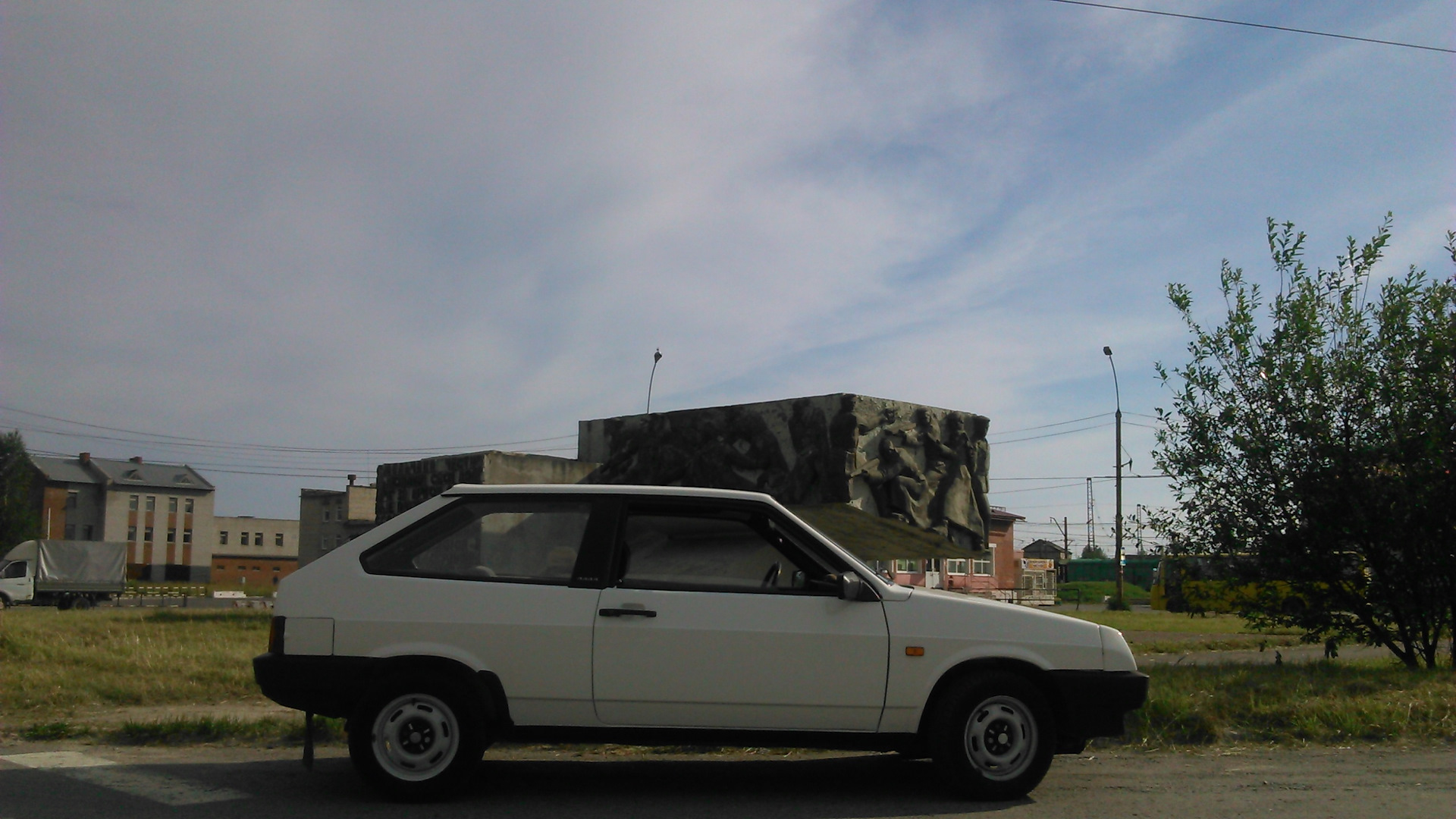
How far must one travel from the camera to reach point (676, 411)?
63.4 feet

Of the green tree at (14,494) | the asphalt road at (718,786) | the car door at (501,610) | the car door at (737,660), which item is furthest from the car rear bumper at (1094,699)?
the green tree at (14,494)

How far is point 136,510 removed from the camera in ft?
272

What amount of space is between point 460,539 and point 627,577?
913 mm

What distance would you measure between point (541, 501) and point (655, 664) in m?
1.05

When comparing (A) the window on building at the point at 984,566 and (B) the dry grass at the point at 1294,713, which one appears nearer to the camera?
(B) the dry grass at the point at 1294,713

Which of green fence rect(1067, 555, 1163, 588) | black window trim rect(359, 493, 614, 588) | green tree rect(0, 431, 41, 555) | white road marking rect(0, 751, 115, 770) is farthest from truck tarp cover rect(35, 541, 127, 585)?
green fence rect(1067, 555, 1163, 588)

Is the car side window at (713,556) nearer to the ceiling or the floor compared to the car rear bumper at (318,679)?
nearer to the ceiling

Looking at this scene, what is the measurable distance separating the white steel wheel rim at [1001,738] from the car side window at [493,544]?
2.17 m

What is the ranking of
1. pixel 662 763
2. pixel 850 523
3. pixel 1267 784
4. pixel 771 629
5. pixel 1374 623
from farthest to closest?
pixel 850 523 < pixel 1374 623 < pixel 662 763 < pixel 1267 784 < pixel 771 629

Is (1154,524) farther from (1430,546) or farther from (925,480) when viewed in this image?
(925,480)

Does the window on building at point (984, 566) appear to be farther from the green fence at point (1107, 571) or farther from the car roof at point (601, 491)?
the car roof at point (601, 491)

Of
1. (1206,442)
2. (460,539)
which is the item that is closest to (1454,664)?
(1206,442)

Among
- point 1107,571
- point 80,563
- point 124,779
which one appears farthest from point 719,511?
point 1107,571

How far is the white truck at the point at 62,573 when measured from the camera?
40862 mm
